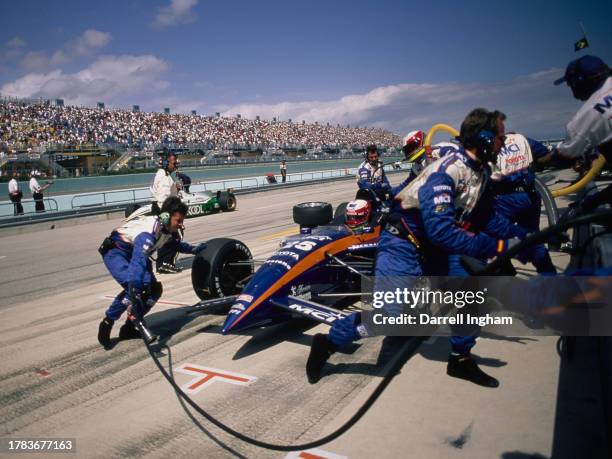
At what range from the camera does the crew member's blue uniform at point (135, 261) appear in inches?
151

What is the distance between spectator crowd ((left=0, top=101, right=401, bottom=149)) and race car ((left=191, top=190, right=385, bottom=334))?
99.5 ft

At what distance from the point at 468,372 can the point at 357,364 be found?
0.87 metres

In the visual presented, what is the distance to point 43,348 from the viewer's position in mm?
4238

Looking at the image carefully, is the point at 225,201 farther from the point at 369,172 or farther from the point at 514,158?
the point at 514,158

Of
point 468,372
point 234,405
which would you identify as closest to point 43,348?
point 234,405

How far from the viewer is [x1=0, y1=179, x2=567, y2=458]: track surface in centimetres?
258

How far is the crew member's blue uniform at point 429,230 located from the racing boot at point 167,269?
473 cm

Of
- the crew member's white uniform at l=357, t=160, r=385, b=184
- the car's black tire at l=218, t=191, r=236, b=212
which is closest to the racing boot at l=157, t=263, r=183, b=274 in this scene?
the crew member's white uniform at l=357, t=160, r=385, b=184

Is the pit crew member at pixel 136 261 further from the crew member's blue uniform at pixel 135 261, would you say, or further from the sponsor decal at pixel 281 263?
the sponsor decal at pixel 281 263

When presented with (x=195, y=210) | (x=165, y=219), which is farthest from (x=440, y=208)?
(x=195, y=210)

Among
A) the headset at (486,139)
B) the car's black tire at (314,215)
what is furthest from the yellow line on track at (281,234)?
the headset at (486,139)

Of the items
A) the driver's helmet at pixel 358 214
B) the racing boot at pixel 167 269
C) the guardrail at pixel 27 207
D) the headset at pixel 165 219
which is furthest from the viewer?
the guardrail at pixel 27 207

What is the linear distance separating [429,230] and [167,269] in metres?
5.51

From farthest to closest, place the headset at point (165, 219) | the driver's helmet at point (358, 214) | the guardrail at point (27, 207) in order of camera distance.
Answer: the guardrail at point (27, 207), the driver's helmet at point (358, 214), the headset at point (165, 219)
